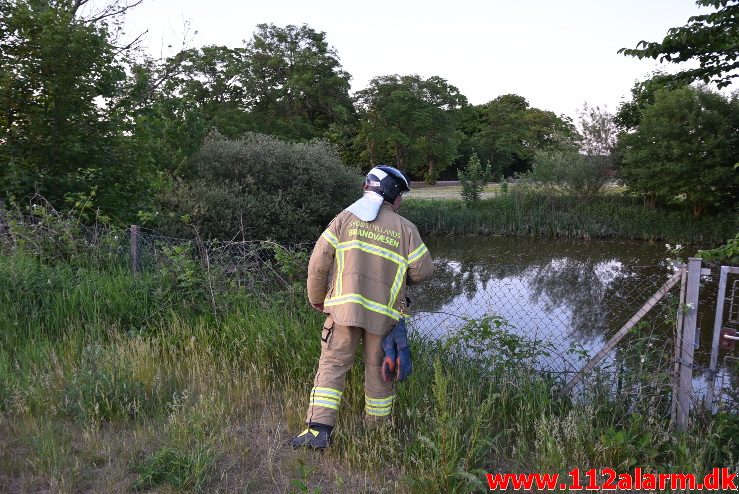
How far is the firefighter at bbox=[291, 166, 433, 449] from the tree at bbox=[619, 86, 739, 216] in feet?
73.6

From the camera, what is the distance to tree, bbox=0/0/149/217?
889 centimetres

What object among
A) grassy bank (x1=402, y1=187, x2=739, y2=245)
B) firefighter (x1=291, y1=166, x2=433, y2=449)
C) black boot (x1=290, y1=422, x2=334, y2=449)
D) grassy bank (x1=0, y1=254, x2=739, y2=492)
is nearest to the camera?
grassy bank (x1=0, y1=254, x2=739, y2=492)

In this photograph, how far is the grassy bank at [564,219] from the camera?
2402 centimetres

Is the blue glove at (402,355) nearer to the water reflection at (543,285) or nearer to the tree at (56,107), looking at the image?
the water reflection at (543,285)

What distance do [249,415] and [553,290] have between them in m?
11.5

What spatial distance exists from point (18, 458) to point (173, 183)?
505 inches

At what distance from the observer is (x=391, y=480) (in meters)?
3.10

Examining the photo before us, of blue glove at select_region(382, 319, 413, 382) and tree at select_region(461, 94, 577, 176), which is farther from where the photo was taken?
tree at select_region(461, 94, 577, 176)

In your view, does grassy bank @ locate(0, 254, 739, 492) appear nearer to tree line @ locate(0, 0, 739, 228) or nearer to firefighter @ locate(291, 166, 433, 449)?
firefighter @ locate(291, 166, 433, 449)

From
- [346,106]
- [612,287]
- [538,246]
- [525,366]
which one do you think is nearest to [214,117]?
[346,106]

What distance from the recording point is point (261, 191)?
52.1 ft

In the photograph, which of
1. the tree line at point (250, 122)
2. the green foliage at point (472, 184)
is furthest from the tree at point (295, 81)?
the green foliage at point (472, 184)

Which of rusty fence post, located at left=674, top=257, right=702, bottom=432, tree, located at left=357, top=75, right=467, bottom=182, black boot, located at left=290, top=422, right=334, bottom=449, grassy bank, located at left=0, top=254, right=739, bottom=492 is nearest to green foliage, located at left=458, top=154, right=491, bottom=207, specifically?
tree, located at left=357, top=75, right=467, bottom=182

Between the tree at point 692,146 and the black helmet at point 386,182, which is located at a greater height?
the tree at point 692,146
